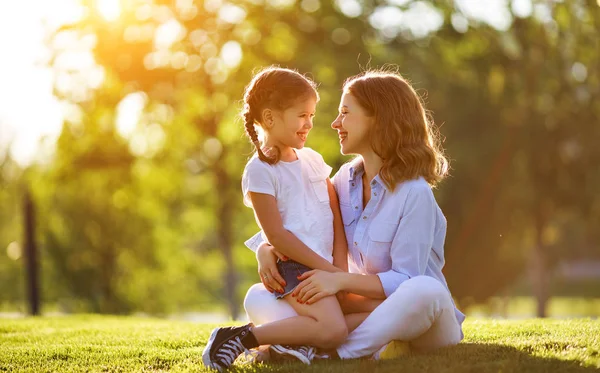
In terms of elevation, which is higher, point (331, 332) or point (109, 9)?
point (109, 9)

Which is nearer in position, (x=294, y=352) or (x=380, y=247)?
(x=294, y=352)

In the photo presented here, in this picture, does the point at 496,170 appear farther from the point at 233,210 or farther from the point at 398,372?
the point at 398,372

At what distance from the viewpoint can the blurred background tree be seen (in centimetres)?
1628

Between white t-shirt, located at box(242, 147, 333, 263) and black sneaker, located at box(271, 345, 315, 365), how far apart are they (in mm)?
550

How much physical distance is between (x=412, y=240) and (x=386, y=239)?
7.2 inches

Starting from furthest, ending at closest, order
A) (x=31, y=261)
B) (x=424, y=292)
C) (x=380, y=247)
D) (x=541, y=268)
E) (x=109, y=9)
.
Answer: (x=541, y=268) < (x=109, y=9) < (x=31, y=261) < (x=380, y=247) < (x=424, y=292)

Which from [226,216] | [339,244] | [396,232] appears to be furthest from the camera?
[226,216]

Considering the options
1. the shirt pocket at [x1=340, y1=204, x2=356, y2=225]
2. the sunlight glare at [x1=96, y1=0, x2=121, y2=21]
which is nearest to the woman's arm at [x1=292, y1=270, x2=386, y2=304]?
the shirt pocket at [x1=340, y1=204, x2=356, y2=225]

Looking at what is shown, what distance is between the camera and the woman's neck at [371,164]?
14.5 feet

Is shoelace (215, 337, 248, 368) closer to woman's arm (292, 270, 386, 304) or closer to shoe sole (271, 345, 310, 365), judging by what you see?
shoe sole (271, 345, 310, 365)

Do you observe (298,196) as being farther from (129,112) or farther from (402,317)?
(129,112)

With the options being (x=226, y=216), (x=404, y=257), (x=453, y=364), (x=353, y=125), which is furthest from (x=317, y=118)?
(x=453, y=364)

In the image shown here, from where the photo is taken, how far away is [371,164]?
4.45 metres

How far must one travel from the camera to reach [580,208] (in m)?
19.1
